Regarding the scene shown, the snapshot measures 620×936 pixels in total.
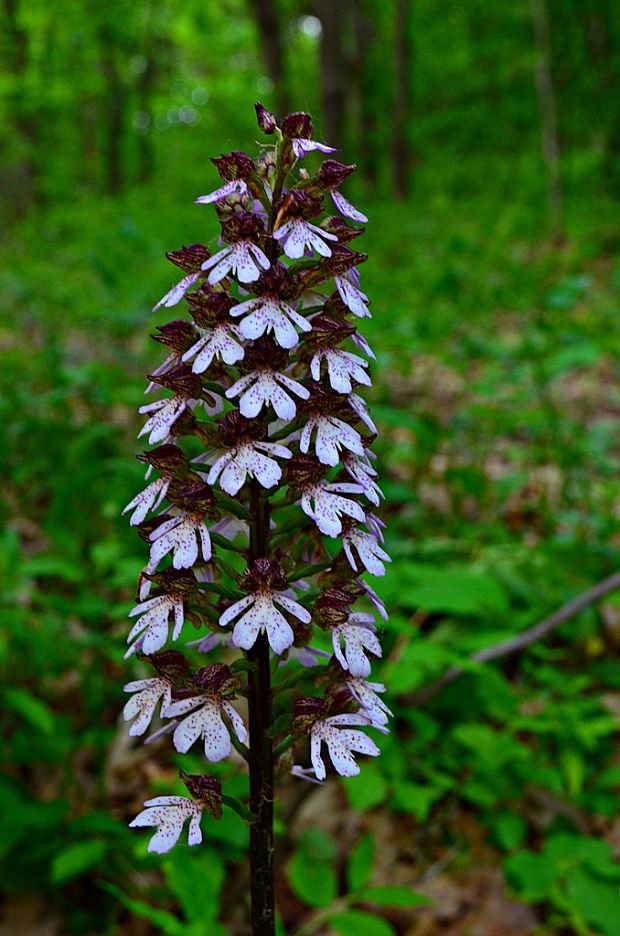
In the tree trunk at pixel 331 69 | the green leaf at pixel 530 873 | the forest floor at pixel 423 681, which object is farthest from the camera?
the tree trunk at pixel 331 69

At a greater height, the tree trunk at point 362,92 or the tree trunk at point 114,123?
the tree trunk at point 114,123

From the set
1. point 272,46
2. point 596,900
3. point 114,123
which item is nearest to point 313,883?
point 596,900

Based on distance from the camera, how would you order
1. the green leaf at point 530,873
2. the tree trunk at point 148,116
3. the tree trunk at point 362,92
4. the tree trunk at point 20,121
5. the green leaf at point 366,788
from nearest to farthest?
the green leaf at point 530,873 → the green leaf at point 366,788 → the tree trunk at point 20,121 → the tree trunk at point 362,92 → the tree trunk at point 148,116

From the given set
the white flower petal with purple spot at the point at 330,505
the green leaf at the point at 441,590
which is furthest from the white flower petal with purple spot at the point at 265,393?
the green leaf at the point at 441,590

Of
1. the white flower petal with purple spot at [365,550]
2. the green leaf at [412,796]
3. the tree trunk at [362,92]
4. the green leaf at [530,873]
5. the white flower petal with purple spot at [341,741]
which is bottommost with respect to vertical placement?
the green leaf at [530,873]

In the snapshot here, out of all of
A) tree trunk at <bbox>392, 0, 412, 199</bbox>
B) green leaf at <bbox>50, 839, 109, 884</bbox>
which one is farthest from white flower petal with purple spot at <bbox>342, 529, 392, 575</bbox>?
tree trunk at <bbox>392, 0, 412, 199</bbox>

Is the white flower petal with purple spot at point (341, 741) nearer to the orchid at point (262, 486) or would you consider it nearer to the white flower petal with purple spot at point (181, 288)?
the orchid at point (262, 486)

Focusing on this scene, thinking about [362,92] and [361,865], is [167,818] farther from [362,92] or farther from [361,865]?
[362,92]
